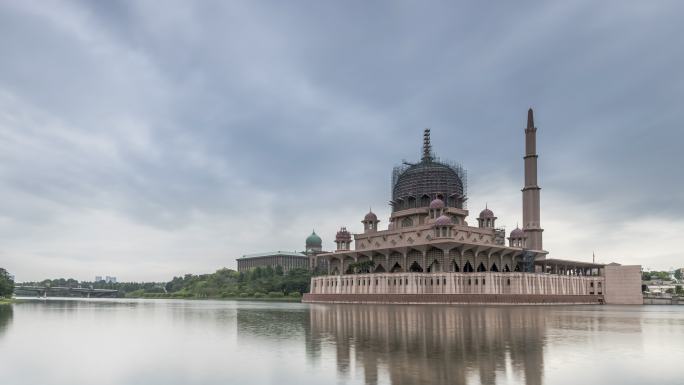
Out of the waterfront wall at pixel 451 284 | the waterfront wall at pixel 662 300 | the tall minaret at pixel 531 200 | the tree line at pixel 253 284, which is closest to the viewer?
the waterfront wall at pixel 451 284

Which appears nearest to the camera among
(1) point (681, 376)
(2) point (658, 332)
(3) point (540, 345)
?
(1) point (681, 376)

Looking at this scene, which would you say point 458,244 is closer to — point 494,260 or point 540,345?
point 494,260

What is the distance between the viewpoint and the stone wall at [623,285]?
105m

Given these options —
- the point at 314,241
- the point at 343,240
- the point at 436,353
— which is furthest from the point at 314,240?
the point at 436,353

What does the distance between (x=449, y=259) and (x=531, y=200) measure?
33.3 m

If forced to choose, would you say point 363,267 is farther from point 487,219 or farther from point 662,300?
point 662,300

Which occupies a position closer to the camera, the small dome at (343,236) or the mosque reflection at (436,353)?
the mosque reflection at (436,353)

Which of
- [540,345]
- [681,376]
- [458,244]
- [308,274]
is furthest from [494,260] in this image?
[681,376]

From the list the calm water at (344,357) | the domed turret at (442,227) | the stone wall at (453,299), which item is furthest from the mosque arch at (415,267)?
the calm water at (344,357)

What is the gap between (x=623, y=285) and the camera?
10588 centimetres

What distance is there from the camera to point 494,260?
336ft

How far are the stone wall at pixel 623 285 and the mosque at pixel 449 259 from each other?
7.0 inches

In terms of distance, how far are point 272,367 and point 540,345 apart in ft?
41.5

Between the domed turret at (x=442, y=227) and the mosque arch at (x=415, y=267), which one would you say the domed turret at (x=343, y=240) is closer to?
the mosque arch at (x=415, y=267)
